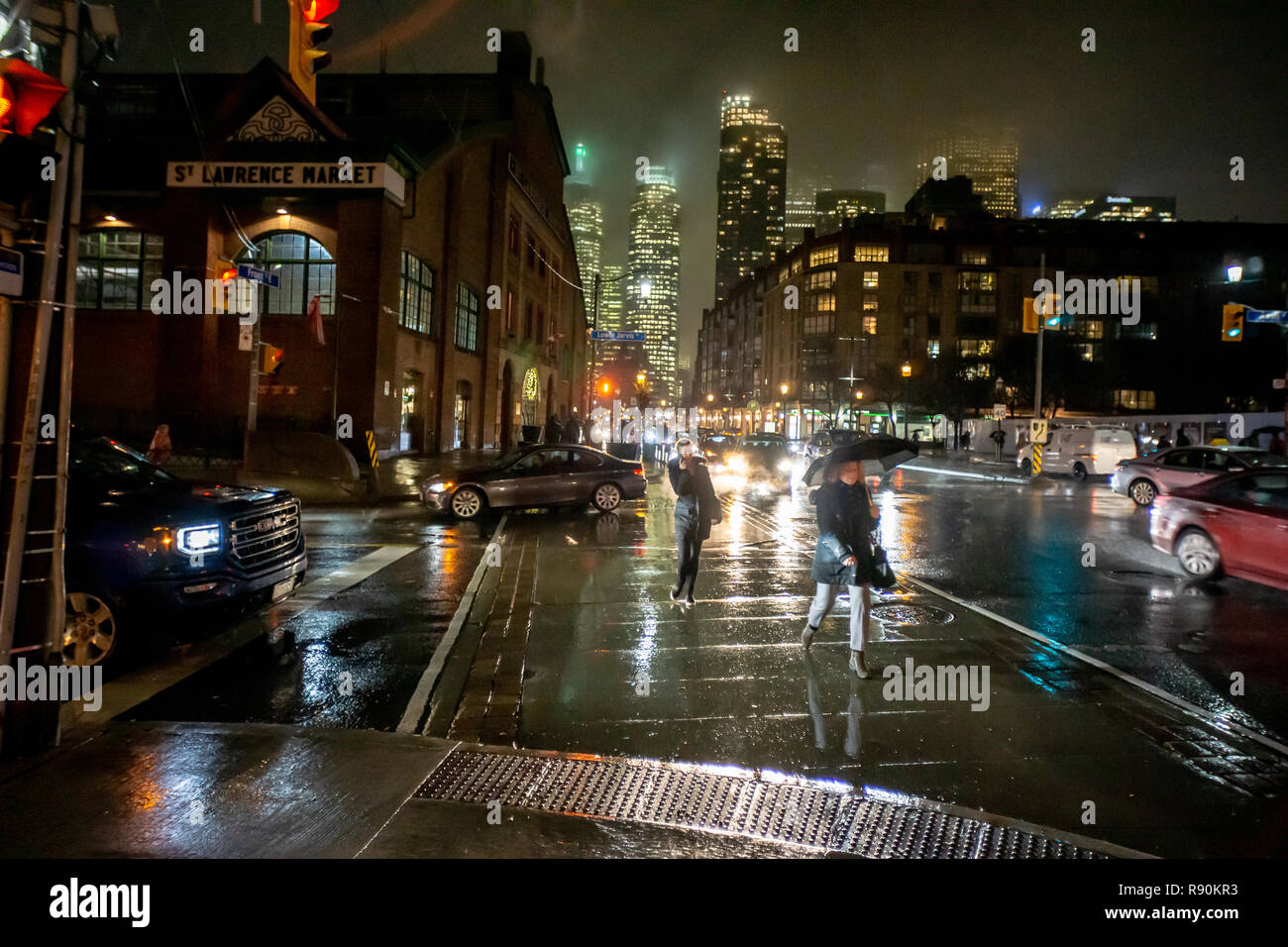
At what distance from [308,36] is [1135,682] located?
10.1 m

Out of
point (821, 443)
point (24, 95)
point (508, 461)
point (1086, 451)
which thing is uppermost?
point (24, 95)

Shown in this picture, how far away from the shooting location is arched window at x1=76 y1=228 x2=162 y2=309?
1000 inches

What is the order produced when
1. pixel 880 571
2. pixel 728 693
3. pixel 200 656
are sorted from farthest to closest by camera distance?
pixel 200 656
pixel 880 571
pixel 728 693

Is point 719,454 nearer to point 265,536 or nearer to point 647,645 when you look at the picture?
point 647,645

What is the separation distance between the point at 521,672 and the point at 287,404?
69.8 feet

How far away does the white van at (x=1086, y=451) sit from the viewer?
27844 mm

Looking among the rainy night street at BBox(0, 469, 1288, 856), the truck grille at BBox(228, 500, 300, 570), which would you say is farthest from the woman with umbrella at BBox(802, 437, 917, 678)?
the truck grille at BBox(228, 500, 300, 570)

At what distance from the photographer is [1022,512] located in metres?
17.9

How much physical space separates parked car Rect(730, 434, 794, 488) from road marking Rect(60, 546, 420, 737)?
2023 centimetres

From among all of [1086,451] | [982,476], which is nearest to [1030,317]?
[1086,451]

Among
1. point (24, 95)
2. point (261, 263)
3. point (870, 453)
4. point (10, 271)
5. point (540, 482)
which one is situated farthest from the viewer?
point (261, 263)

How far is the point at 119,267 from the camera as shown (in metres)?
25.6

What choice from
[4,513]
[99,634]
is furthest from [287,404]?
[4,513]

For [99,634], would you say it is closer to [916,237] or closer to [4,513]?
[4,513]
